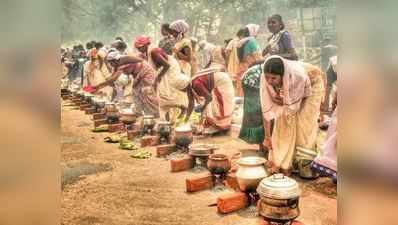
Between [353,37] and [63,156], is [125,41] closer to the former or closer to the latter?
[63,156]

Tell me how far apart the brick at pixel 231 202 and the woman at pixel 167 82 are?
0.90 m

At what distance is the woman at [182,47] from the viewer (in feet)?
9.89

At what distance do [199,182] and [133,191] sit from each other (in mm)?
446

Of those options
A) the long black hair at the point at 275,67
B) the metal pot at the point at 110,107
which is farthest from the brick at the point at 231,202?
the metal pot at the point at 110,107

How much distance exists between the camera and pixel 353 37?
1.33 metres

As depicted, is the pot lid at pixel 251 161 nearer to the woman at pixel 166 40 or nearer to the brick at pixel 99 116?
the woman at pixel 166 40

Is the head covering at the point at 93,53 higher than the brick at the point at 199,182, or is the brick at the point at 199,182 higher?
the head covering at the point at 93,53

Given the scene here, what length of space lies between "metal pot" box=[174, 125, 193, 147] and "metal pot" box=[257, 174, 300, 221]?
3.03ft

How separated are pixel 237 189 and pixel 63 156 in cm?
116

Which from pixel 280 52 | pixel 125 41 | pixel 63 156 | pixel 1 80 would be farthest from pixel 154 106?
pixel 1 80

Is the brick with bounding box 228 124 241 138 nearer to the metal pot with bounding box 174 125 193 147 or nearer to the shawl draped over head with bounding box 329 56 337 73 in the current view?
the metal pot with bounding box 174 125 193 147

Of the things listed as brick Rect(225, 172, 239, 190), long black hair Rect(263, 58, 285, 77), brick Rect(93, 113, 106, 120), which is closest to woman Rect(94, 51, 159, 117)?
brick Rect(93, 113, 106, 120)

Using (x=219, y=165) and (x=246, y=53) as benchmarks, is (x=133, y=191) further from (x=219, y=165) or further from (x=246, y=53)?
(x=246, y=53)

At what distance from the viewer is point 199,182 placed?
2719 mm
